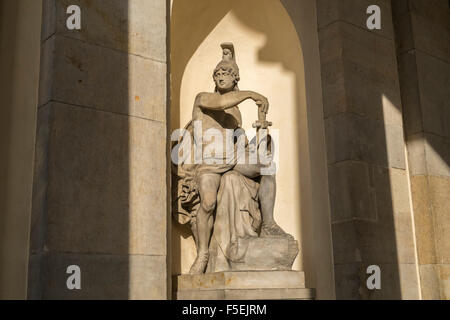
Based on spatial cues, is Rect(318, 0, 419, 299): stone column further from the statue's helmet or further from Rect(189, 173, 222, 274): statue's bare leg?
Rect(189, 173, 222, 274): statue's bare leg

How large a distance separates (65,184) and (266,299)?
76.9 inches

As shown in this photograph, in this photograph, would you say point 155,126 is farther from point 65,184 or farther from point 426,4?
point 426,4

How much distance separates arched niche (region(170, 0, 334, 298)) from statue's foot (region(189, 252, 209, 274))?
416 millimetres

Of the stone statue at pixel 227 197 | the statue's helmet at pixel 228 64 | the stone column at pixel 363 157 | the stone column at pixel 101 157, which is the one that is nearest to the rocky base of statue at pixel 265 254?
the stone statue at pixel 227 197

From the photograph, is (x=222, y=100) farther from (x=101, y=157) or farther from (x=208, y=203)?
(x=101, y=157)

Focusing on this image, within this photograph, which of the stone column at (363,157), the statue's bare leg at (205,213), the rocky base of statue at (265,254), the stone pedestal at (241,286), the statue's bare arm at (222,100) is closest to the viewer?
the stone pedestal at (241,286)

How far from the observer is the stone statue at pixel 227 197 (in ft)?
16.8

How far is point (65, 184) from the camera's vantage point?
388 centimetres

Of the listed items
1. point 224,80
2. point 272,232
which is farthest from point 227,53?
point 272,232

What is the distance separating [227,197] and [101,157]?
1587 millimetres

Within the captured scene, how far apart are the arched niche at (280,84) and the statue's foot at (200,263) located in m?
0.42

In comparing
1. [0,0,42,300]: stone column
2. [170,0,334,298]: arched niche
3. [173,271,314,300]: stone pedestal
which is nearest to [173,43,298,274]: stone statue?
[173,271,314,300]: stone pedestal

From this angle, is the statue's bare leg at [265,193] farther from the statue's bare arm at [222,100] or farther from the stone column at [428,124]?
the stone column at [428,124]

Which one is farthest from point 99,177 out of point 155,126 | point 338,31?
point 338,31
